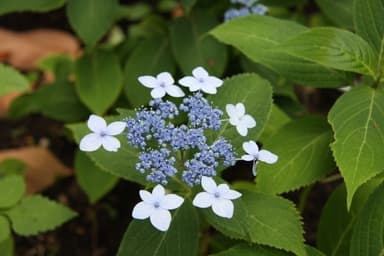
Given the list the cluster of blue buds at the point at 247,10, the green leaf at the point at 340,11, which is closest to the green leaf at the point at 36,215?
the cluster of blue buds at the point at 247,10

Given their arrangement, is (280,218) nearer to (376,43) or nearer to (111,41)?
(376,43)

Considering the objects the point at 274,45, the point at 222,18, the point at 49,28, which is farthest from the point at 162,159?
the point at 49,28

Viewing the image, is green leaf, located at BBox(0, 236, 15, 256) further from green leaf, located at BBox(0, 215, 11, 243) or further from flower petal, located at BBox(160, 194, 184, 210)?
flower petal, located at BBox(160, 194, 184, 210)

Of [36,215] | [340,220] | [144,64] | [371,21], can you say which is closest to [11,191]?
[36,215]

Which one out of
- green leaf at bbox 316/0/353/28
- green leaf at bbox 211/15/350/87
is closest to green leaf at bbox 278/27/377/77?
green leaf at bbox 211/15/350/87

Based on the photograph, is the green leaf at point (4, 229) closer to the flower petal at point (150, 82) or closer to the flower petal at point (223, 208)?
the flower petal at point (150, 82)

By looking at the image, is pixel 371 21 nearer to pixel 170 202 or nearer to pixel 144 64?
pixel 170 202

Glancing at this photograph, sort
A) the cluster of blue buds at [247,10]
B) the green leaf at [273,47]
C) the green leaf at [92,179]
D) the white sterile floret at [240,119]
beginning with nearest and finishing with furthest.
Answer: the white sterile floret at [240,119], the green leaf at [273,47], the cluster of blue buds at [247,10], the green leaf at [92,179]
